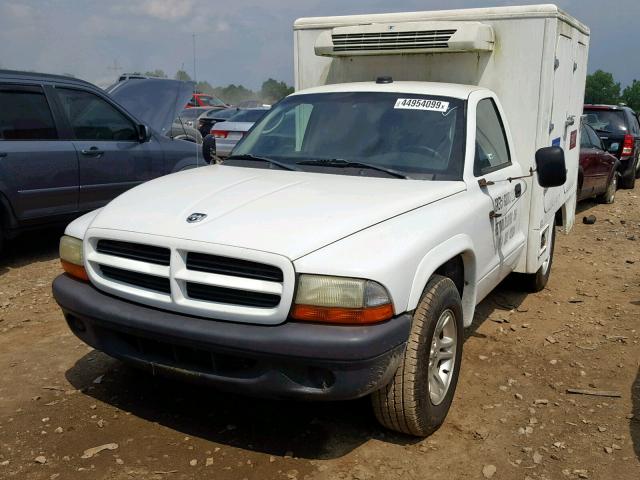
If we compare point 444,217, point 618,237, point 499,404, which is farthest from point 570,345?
point 618,237

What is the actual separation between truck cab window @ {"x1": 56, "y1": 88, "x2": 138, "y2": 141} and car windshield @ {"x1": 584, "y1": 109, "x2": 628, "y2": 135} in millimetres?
9445

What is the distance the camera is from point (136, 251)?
3.16 metres

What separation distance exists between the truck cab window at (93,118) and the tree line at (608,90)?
6433 cm

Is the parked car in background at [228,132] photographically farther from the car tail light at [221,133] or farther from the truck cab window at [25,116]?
the truck cab window at [25,116]

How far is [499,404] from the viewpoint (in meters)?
3.80

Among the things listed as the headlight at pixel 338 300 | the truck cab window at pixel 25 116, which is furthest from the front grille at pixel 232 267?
the truck cab window at pixel 25 116

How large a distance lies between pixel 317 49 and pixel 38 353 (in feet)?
10.6

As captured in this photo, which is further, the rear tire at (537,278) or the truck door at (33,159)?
the truck door at (33,159)

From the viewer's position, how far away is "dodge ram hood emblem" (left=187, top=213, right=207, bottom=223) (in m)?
3.09

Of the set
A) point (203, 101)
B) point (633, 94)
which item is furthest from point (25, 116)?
point (633, 94)

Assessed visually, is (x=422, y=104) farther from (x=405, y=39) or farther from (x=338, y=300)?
(x=338, y=300)

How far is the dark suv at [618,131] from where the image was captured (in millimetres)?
12852

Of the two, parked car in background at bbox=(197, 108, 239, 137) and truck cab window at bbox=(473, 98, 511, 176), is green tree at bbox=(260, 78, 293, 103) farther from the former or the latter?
truck cab window at bbox=(473, 98, 511, 176)

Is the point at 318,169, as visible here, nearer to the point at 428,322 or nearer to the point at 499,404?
the point at 428,322
